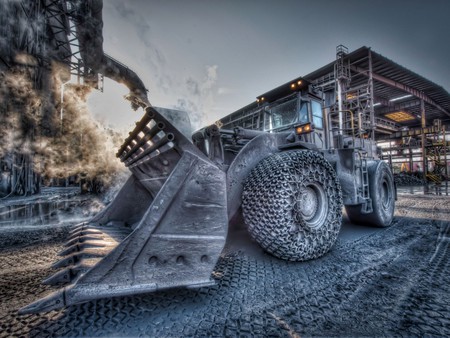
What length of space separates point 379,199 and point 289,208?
124 inches

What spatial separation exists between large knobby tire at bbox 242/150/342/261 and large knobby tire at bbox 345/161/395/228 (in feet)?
6.71

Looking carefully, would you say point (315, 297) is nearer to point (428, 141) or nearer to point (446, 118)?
point (428, 141)

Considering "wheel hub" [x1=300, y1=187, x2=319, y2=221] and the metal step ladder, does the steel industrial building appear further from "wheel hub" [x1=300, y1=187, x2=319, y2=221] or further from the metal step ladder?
"wheel hub" [x1=300, y1=187, x2=319, y2=221]

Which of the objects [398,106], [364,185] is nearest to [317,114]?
[364,185]

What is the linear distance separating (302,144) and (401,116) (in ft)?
103

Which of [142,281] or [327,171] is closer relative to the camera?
[142,281]

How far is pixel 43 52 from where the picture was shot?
36.9 ft

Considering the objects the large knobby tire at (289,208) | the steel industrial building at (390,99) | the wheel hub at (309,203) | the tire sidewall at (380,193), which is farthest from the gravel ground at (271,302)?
the steel industrial building at (390,99)

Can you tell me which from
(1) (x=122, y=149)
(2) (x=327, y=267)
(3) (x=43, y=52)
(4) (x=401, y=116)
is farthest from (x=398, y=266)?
(4) (x=401, y=116)

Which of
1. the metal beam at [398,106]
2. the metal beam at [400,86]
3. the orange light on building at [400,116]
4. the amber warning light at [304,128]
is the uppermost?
the metal beam at [400,86]

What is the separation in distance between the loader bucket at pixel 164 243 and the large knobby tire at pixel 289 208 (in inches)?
21.5

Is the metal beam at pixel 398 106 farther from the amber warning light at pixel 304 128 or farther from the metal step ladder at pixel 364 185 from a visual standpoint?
the amber warning light at pixel 304 128

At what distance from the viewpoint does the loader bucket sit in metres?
1.30

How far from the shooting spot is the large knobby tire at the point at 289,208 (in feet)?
6.95
